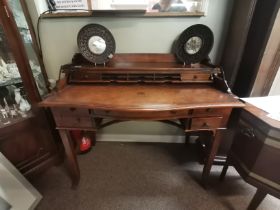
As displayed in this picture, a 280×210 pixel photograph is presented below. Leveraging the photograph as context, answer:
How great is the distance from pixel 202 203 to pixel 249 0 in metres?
1.50

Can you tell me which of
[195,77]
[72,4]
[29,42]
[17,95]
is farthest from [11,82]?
[195,77]

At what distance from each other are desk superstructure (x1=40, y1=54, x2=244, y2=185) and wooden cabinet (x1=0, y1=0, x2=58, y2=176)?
317mm

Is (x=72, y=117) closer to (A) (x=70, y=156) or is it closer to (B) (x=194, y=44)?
(A) (x=70, y=156)

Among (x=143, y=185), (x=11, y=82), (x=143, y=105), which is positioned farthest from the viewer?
(x=143, y=185)

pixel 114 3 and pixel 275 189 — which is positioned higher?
pixel 114 3

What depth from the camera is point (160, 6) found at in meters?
1.35

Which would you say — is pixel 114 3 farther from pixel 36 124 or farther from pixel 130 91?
pixel 36 124

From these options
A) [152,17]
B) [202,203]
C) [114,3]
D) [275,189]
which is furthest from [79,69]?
[275,189]

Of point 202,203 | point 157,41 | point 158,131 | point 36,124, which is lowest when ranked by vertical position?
point 202,203

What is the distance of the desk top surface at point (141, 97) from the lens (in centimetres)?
96

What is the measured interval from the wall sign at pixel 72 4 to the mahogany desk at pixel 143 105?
2.26 feet

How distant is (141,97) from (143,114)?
4.6 inches

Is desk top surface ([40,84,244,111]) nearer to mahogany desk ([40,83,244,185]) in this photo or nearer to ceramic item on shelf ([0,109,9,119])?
mahogany desk ([40,83,244,185])

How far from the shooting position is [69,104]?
98 cm
